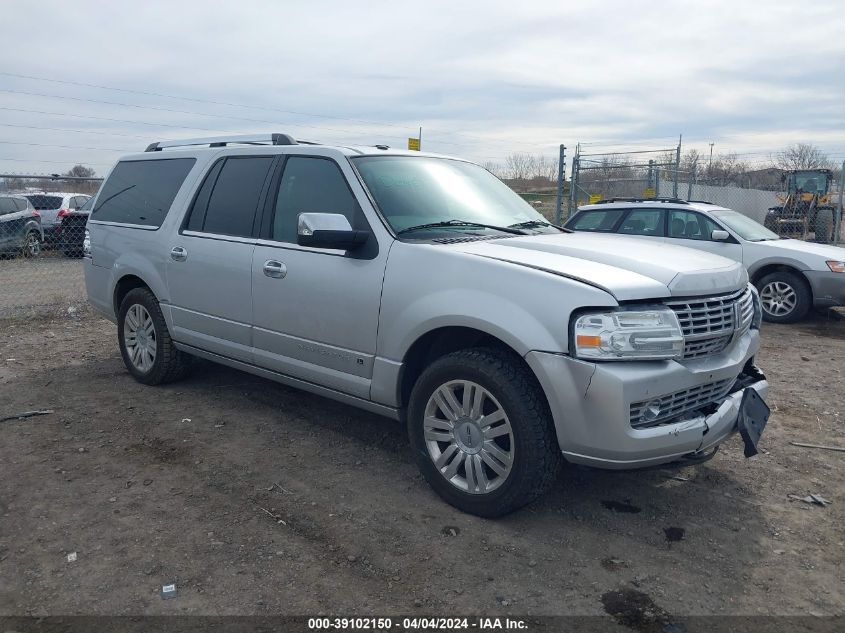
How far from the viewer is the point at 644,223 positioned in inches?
390

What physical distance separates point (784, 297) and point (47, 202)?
60.4 feet

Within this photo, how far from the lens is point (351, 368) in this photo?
13.7 feet

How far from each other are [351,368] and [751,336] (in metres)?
2.30

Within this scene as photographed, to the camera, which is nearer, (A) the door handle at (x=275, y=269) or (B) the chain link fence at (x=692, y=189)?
(A) the door handle at (x=275, y=269)

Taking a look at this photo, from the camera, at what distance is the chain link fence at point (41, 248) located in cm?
1041

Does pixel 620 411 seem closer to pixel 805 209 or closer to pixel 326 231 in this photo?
pixel 326 231

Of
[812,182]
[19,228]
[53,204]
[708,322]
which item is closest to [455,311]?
[708,322]

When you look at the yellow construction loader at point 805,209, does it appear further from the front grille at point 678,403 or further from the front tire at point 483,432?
the front tire at point 483,432

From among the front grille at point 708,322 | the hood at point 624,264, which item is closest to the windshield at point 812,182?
the hood at point 624,264

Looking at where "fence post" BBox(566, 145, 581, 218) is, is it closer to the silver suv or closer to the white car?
the white car

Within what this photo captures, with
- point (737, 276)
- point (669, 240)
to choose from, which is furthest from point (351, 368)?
point (669, 240)

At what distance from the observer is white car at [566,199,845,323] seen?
908 centimetres

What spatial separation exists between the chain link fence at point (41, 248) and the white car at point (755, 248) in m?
7.81

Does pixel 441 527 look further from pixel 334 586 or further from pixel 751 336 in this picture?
pixel 751 336
